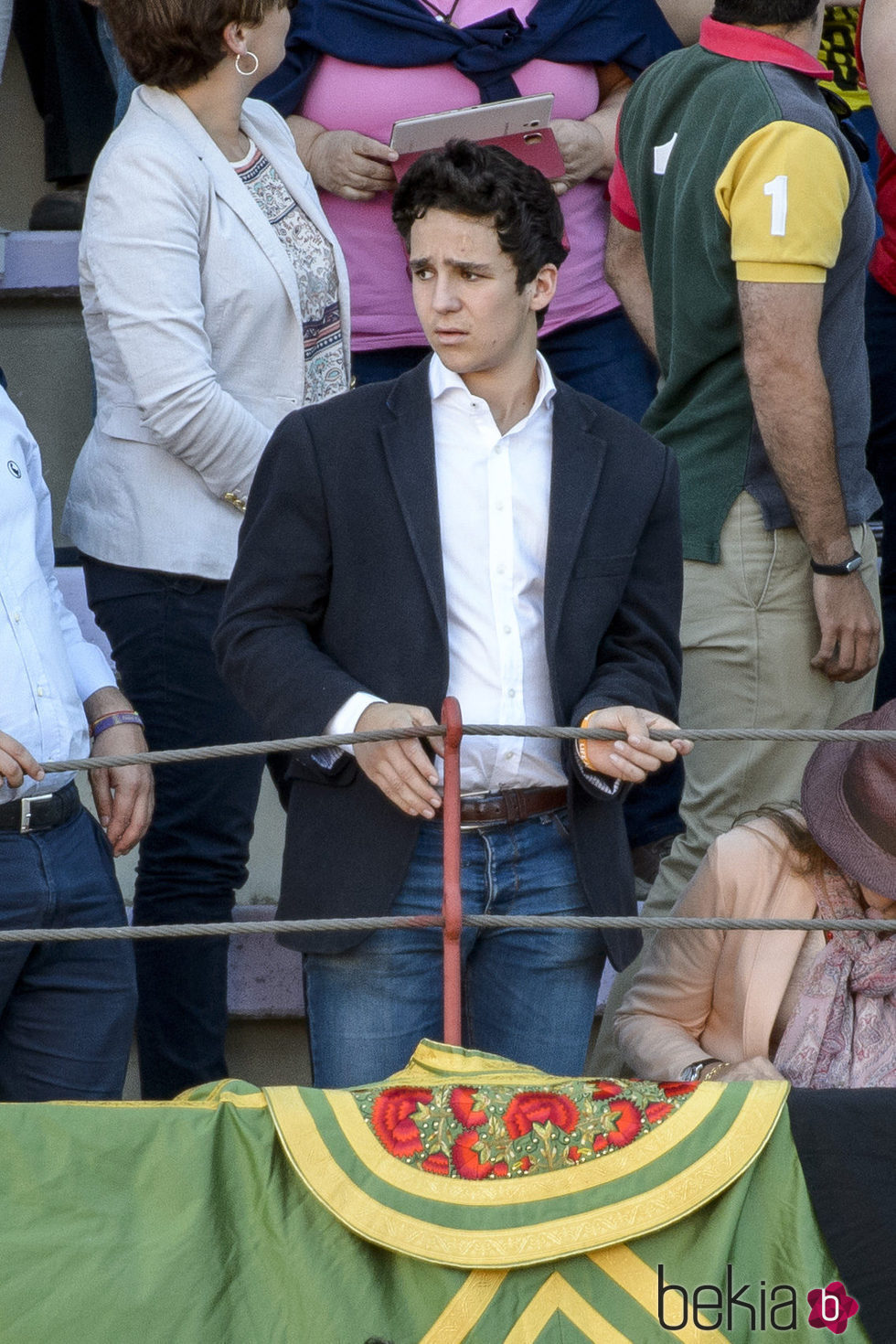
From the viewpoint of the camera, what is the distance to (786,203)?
2.80 meters

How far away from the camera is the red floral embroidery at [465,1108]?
5.76 ft

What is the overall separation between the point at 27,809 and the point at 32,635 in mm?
226

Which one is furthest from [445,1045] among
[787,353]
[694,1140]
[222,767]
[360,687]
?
[787,353]

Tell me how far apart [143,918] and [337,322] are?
1035 mm

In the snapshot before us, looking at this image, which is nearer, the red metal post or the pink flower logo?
the pink flower logo

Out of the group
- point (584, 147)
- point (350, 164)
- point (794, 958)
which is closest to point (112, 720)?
point (794, 958)

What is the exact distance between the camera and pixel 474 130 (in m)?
3.20

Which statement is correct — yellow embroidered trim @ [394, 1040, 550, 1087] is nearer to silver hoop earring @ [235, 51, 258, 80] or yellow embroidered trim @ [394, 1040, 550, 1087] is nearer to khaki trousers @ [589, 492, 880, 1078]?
khaki trousers @ [589, 492, 880, 1078]

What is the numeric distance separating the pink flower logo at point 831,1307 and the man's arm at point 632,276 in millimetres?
2056

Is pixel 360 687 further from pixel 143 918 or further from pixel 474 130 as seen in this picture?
pixel 474 130

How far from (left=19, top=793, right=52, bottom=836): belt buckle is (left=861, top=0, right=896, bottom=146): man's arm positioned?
193cm

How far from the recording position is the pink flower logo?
171 centimetres

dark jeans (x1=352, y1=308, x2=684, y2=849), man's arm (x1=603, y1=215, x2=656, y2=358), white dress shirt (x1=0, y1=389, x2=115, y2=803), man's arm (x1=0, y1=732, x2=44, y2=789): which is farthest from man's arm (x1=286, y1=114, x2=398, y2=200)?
man's arm (x1=0, y1=732, x2=44, y2=789)

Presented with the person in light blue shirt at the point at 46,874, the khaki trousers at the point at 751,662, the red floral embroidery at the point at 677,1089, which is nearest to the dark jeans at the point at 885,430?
the khaki trousers at the point at 751,662
